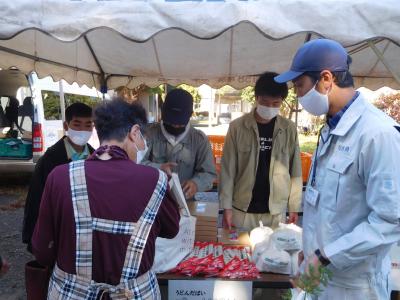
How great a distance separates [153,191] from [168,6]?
1.02 metres

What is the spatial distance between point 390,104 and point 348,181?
1260 cm

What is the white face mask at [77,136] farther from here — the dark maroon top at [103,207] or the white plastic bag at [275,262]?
the white plastic bag at [275,262]

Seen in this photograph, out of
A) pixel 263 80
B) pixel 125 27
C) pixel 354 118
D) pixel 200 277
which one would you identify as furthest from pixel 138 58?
pixel 354 118

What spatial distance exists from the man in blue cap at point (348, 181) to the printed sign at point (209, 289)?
54 centimetres

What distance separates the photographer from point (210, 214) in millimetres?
2611

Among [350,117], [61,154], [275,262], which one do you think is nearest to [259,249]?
[275,262]

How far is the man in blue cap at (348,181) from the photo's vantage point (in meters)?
1.41

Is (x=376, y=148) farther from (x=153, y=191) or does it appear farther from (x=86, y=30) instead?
(x=86, y=30)

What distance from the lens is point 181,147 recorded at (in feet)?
9.33

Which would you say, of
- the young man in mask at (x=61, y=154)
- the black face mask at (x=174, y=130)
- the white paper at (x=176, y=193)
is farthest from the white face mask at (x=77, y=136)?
the white paper at (x=176, y=193)

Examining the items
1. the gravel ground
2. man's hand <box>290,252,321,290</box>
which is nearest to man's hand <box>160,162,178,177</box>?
man's hand <box>290,252,321,290</box>

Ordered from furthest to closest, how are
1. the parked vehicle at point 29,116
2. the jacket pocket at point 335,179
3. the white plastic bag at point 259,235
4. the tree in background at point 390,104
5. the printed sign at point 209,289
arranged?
the tree in background at point 390,104
the parked vehicle at point 29,116
the white plastic bag at point 259,235
the printed sign at point 209,289
the jacket pocket at point 335,179

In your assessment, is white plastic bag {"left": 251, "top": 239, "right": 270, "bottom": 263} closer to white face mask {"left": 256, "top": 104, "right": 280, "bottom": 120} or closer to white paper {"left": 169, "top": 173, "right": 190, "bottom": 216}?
white paper {"left": 169, "top": 173, "right": 190, "bottom": 216}

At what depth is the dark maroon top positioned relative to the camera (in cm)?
147
